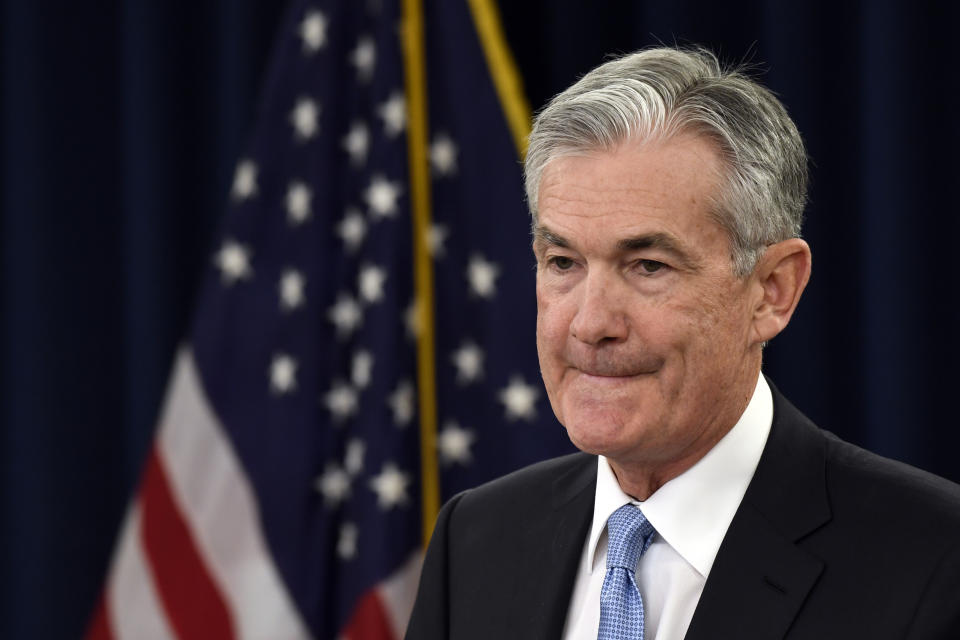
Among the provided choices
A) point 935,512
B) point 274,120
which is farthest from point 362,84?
point 935,512

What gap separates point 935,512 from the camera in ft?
4.38

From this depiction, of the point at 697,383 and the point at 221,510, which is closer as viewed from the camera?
the point at 697,383

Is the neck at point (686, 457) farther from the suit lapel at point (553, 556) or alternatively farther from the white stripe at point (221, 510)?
the white stripe at point (221, 510)

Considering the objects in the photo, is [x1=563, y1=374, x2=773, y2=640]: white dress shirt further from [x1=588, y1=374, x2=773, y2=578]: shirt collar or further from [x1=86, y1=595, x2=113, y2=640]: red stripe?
[x1=86, y1=595, x2=113, y2=640]: red stripe

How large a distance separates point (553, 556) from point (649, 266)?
1.42ft

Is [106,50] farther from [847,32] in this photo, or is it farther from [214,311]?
[847,32]

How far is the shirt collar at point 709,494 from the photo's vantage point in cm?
144

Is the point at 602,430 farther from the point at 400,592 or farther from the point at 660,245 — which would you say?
the point at 400,592

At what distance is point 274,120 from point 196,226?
838 mm

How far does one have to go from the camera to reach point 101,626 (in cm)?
300

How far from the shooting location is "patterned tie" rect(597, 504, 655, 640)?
1.42 metres

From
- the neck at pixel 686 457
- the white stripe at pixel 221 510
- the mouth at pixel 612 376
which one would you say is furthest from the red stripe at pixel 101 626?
the mouth at pixel 612 376

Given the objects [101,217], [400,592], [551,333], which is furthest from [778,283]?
[101,217]

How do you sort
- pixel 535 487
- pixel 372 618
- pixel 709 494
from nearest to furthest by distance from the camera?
1. pixel 709 494
2. pixel 535 487
3. pixel 372 618
